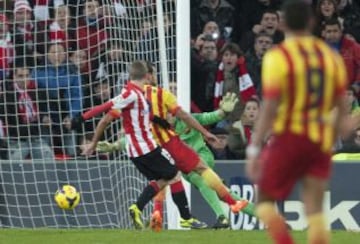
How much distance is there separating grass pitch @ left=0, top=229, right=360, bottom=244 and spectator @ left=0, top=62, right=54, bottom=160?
9.51 feet

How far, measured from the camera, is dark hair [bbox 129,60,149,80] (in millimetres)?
12419

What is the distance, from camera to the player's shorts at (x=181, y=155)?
12844mm

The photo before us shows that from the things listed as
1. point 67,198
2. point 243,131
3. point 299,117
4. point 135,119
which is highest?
point 299,117

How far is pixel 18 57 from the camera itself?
15.4 meters

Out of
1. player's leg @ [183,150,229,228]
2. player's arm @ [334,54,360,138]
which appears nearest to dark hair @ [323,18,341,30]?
player's leg @ [183,150,229,228]

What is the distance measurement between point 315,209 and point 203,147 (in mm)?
6587

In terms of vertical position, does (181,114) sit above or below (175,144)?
above

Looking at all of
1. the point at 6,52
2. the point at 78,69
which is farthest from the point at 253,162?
the point at 6,52

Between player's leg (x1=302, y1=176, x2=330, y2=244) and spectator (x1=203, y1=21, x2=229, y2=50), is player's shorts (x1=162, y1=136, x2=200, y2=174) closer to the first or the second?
spectator (x1=203, y1=21, x2=229, y2=50)

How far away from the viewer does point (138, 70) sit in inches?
490

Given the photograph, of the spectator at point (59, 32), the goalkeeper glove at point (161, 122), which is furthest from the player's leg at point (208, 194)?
the spectator at point (59, 32)

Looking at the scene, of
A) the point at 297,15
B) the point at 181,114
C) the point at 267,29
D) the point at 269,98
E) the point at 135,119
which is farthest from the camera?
the point at 267,29

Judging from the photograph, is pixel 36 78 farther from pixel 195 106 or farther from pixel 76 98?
pixel 195 106

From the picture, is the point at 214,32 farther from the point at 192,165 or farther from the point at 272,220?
the point at 272,220
